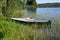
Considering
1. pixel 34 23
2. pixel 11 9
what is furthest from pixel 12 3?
pixel 34 23

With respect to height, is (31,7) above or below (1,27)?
below

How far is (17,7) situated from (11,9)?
5.96 ft

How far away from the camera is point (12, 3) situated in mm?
23875

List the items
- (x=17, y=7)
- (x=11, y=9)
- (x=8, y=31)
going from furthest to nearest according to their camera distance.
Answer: (x=17, y=7)
(x=11, y=9)
(x=8, y=31)

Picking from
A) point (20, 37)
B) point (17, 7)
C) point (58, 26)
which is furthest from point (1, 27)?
point (17, 7)

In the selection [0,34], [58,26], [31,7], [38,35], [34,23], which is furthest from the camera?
[31,7]

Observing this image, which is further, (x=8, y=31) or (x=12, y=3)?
(x=12, y=3)

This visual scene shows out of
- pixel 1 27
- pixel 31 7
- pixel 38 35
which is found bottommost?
pixel 31 7

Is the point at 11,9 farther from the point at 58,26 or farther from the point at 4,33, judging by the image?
the point at 4,33

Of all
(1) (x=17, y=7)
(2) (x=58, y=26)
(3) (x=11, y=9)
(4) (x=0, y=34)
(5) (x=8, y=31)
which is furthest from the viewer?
(1) (x=17, y=7)

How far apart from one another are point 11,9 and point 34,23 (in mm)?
6051

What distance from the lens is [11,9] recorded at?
922 inches

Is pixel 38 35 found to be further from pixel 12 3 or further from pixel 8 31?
pixel 12 3

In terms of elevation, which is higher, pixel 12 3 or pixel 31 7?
pixel 12 3
